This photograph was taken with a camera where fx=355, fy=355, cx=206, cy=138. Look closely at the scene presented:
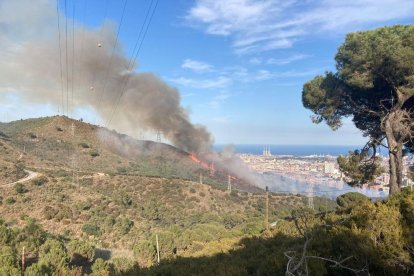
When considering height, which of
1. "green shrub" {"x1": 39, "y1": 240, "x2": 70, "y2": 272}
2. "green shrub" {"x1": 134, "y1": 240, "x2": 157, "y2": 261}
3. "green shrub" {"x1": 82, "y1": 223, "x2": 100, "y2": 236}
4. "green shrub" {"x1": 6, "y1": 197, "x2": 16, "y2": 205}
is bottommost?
"green shrub" {"x1": 82, "y1": 223, "x2": 100, "y2": 236}

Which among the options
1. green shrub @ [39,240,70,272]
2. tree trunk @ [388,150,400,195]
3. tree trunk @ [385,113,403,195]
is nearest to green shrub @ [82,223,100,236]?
green shrub @ [39,240,70,272]

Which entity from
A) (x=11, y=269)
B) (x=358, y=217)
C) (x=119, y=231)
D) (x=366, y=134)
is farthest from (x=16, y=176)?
(x=358, y=217)

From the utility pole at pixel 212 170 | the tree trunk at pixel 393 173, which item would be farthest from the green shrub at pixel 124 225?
the utility pole at pixel 212 170

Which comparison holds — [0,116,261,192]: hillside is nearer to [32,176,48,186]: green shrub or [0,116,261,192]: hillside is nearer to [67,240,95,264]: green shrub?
[32,176,48,186]: green shrub

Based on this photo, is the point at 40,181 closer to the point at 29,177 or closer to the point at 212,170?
the point at 29,177

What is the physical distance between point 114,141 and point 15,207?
74.2m

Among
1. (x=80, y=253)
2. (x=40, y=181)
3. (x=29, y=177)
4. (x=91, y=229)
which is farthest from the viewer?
(x=29, y=177)

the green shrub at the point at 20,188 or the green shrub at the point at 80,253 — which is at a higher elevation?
the green shrub at the point at 20,188

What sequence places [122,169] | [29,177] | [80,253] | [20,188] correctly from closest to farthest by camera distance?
[80,253], [20,188], [29,177], [122,169]

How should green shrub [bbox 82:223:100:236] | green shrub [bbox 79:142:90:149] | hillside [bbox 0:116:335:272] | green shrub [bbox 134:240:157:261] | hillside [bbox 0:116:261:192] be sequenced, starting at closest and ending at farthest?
green shrub [bbox 134:240:157:261], hillside [bbox 0:116:335:272], green shrub [bbox 82:223:100:236], hillside [bbox 0:116:261:192], green shrub [bbox 79:142:90:149]

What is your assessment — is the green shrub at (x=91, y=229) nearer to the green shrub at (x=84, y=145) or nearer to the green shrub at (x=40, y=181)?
the green shrub at (x=40, y=181)

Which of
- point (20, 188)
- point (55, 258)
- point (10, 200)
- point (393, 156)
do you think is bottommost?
point (55, 258)

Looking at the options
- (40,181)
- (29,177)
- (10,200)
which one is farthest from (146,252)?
(29,177)

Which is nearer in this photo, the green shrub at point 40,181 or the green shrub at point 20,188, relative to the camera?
the green shrub at point 20,188
